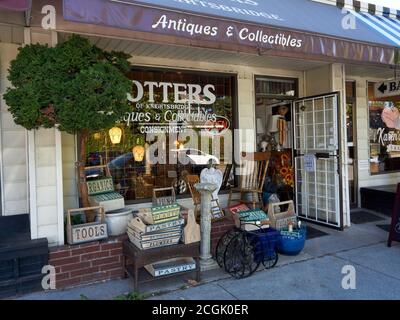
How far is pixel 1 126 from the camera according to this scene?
4172 mm

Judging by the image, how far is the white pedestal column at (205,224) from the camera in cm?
389

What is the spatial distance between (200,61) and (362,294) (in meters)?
3.77

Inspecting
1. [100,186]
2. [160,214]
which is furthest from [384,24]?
[100,186]

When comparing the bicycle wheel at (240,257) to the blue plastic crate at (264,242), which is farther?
the blue plastic crate at (264,242)

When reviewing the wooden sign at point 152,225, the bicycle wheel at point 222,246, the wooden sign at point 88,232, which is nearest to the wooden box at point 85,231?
the wooden sign at point 88,232

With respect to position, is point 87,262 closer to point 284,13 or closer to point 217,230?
point 217,230

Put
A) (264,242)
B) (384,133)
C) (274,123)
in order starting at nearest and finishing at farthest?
(264,242)
(274,123)
(384,133)

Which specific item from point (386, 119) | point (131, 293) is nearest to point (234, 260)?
point (131, 293)

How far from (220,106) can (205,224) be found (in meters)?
2.38

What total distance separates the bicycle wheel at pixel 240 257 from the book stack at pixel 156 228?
619 millimetres

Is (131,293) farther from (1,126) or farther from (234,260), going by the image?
(1,126)

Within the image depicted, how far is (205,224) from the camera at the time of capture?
3.92 meters

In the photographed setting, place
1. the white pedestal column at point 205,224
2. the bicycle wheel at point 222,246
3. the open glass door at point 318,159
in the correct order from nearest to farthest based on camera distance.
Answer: the white pedestal column at point 205,224
the bicycle wheel at point 222,246
the open glass door at point 318,159

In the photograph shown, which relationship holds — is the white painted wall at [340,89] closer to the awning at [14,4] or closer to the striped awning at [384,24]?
the striped awning at [384,24]
